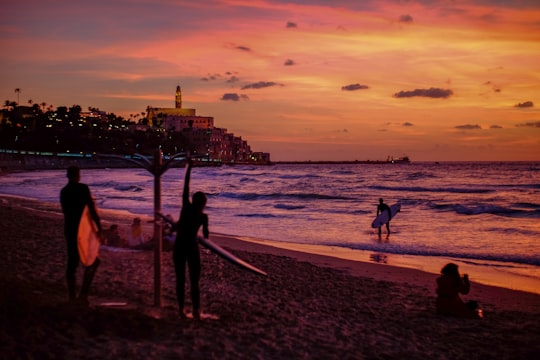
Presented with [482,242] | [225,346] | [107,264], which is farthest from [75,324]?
[482,242]

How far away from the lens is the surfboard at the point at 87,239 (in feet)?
23.1

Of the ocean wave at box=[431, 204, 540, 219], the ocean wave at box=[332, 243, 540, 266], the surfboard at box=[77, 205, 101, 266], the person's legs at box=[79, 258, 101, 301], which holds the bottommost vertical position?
the ocean wave at box=[431, 204, 540, 219]

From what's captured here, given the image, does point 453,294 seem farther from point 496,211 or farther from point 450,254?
point 496,211

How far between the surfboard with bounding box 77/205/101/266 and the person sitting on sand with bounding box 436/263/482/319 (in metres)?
4.88

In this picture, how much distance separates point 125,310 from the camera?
23.6 feet

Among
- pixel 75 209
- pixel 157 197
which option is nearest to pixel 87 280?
pixel 75 209

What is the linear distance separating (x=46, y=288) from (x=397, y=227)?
17260mm

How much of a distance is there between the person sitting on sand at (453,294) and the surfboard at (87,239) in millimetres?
4882

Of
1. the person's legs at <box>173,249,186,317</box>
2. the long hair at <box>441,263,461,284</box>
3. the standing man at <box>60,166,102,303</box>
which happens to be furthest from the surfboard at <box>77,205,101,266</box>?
the long hair at <box>441,263,461,284</box>

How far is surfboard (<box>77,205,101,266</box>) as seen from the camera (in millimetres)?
7031

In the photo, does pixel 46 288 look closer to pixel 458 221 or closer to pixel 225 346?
pixel 225 346

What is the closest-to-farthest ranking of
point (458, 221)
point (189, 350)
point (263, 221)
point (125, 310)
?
1. point (189, 350)
2. point (125, 310)
3. point (263, 221)
4. point (458, 221)

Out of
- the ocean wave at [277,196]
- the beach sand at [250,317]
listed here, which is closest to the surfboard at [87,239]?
the beach sand at [250,317]

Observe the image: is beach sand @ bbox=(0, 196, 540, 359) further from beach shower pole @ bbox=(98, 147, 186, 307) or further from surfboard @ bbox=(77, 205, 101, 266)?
surfboard @ bbox=(77, 205, 101, 266)
